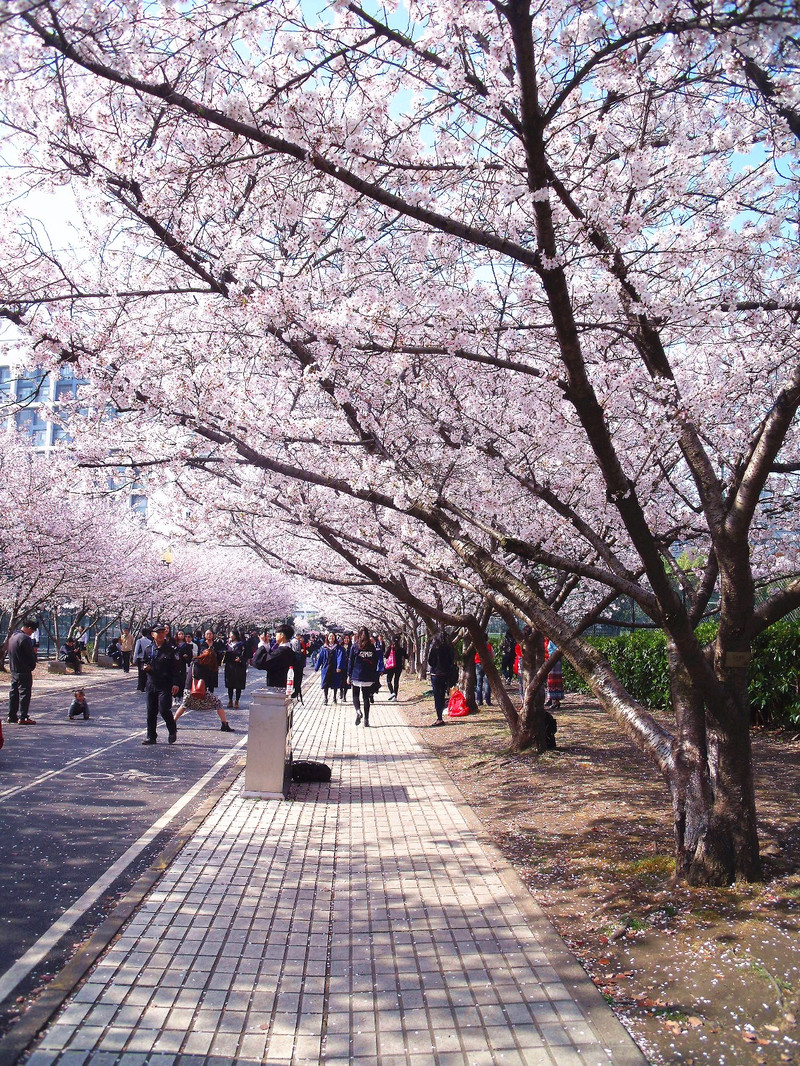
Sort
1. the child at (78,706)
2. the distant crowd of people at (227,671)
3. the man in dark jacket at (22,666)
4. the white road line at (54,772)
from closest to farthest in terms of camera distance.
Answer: the white road line at (54,772)
the distant crowd of people at (227,671)
the man in dark jacket at (22,666)
the child at (78,706)

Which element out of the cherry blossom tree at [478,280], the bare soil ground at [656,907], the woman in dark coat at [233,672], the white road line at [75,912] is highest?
the cherry blossom tree at [478,280]

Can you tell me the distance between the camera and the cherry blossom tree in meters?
4.95

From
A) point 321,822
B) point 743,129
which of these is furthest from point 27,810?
point 743,129

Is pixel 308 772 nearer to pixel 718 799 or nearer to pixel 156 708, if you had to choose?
pixel 156 708

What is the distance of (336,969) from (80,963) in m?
1.36

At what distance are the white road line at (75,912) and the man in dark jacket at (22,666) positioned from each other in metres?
6.83

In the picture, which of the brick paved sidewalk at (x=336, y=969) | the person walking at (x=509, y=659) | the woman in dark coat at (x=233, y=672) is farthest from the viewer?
the person walking at (x=509, y=659)

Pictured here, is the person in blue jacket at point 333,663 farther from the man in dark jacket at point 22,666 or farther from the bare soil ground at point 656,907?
the bare soil ground at point 656,907

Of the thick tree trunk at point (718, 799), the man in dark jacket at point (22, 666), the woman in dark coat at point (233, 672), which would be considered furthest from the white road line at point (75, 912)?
the woman in dark coat at point (233, 672)

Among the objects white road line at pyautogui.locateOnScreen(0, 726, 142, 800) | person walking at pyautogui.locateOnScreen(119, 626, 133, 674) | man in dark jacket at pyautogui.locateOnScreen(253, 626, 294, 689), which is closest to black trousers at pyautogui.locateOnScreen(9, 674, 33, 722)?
white road line at pyautogui.locateOnScreen(0, 726, 142, 800)

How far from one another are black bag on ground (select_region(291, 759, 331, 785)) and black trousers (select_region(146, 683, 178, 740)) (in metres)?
4.09

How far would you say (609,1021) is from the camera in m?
3.94

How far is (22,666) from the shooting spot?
48.0 feet

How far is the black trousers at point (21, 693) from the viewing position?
48.5ft
